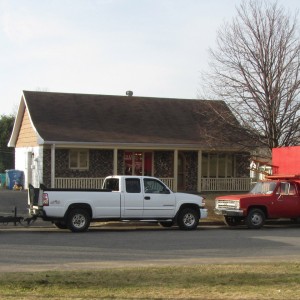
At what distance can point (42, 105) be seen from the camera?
110 ft

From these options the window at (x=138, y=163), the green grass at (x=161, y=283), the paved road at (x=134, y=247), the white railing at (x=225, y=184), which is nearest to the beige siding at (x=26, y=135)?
the window at (x=138, y=163)

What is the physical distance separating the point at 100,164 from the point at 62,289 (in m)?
23.9

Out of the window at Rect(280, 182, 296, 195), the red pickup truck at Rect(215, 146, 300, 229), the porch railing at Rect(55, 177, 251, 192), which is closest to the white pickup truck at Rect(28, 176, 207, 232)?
the red pickup truck at Rect(215, 146, 300, 229)

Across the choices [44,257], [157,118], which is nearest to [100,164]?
[157,118]

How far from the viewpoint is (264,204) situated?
22.1m

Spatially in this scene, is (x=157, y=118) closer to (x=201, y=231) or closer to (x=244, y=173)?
(x=244, y=173)

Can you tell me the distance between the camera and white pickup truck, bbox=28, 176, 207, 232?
1919cm

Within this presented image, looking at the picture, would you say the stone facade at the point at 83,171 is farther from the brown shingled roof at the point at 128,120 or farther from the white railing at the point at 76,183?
the brown shingled roof at the point at 128,120

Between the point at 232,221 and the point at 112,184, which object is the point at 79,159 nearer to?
the point at 232,221

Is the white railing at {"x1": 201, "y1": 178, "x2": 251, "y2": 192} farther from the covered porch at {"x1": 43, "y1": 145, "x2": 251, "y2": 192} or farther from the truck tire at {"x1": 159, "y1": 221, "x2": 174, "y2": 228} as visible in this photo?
the truck tire at {"x1": 159, "y1": 221, "x2": 174, "y2": 228}

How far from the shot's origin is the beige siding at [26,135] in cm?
3319

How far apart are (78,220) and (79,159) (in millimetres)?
13395

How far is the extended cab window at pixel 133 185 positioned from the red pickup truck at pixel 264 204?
377 centimetres

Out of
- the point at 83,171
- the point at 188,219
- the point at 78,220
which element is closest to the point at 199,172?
the point at 83,171
